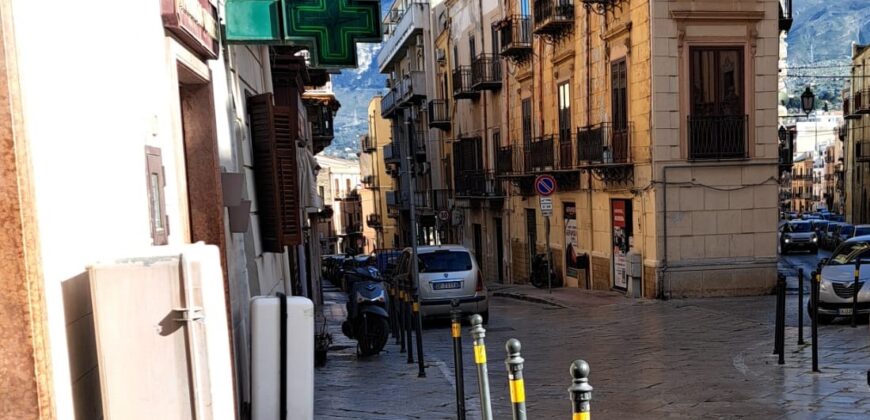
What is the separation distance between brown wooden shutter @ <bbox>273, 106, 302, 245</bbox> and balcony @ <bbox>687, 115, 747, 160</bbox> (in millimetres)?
10970

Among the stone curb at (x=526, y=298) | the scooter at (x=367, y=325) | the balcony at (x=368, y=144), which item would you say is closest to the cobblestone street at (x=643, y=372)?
the scooter at (x=367, y=325)

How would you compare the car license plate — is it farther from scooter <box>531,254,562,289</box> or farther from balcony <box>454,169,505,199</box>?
balcony <box>454,169,505,199</box>

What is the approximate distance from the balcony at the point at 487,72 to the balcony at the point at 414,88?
1104cm

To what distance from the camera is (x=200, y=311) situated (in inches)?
118

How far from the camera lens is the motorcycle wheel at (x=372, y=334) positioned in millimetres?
10273

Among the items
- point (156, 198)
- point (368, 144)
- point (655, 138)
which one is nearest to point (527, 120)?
point (655, 138)

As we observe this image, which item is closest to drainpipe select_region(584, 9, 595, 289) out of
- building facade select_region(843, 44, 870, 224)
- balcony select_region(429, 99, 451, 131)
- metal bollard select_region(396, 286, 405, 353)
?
metal bollard select_region(396, 286, 405, 353)

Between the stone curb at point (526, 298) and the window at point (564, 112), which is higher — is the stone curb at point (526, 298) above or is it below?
below

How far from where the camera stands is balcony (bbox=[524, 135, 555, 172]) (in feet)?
74.6

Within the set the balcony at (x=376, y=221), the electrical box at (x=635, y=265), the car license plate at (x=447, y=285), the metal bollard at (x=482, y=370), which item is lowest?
the balcony at (x=376, y=221)

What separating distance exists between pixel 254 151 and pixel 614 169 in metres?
11.8

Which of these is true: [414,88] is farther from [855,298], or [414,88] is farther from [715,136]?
[855,298]

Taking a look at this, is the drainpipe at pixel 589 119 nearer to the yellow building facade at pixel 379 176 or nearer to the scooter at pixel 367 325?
the scooter at pixel 367 325

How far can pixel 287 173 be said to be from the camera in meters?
7.81
